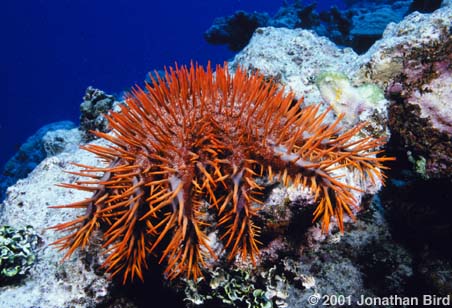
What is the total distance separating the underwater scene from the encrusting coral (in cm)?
2

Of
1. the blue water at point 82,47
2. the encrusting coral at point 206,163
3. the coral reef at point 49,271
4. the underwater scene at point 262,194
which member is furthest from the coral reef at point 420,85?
the blue water at point 82,47

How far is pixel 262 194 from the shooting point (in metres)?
3.34

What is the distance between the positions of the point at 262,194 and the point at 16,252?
3428 mm

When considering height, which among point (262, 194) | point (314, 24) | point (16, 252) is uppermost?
point (314, 24)

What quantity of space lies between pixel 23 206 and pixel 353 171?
16.3 ft

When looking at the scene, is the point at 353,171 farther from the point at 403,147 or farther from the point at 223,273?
the point at 223,273

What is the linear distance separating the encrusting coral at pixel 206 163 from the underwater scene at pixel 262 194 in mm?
21

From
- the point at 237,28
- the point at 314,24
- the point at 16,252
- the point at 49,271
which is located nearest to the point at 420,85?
the point at 49,271

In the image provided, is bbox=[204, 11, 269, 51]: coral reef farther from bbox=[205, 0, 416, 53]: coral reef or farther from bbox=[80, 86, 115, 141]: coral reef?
bbox=[80, 86, 115, 141]: coral reef

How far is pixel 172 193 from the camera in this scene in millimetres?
2826

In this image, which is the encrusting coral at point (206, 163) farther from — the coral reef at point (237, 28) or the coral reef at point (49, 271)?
the coral reef at point (237, 28)

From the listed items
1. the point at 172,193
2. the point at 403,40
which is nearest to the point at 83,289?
the point at 172,193

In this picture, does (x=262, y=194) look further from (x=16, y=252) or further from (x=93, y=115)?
(x=93, y=115)

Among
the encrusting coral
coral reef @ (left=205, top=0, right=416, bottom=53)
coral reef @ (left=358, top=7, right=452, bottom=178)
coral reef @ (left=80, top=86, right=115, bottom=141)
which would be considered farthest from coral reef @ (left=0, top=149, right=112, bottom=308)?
coral reef @ (left=205, top=0, right=416, bottom=53)
